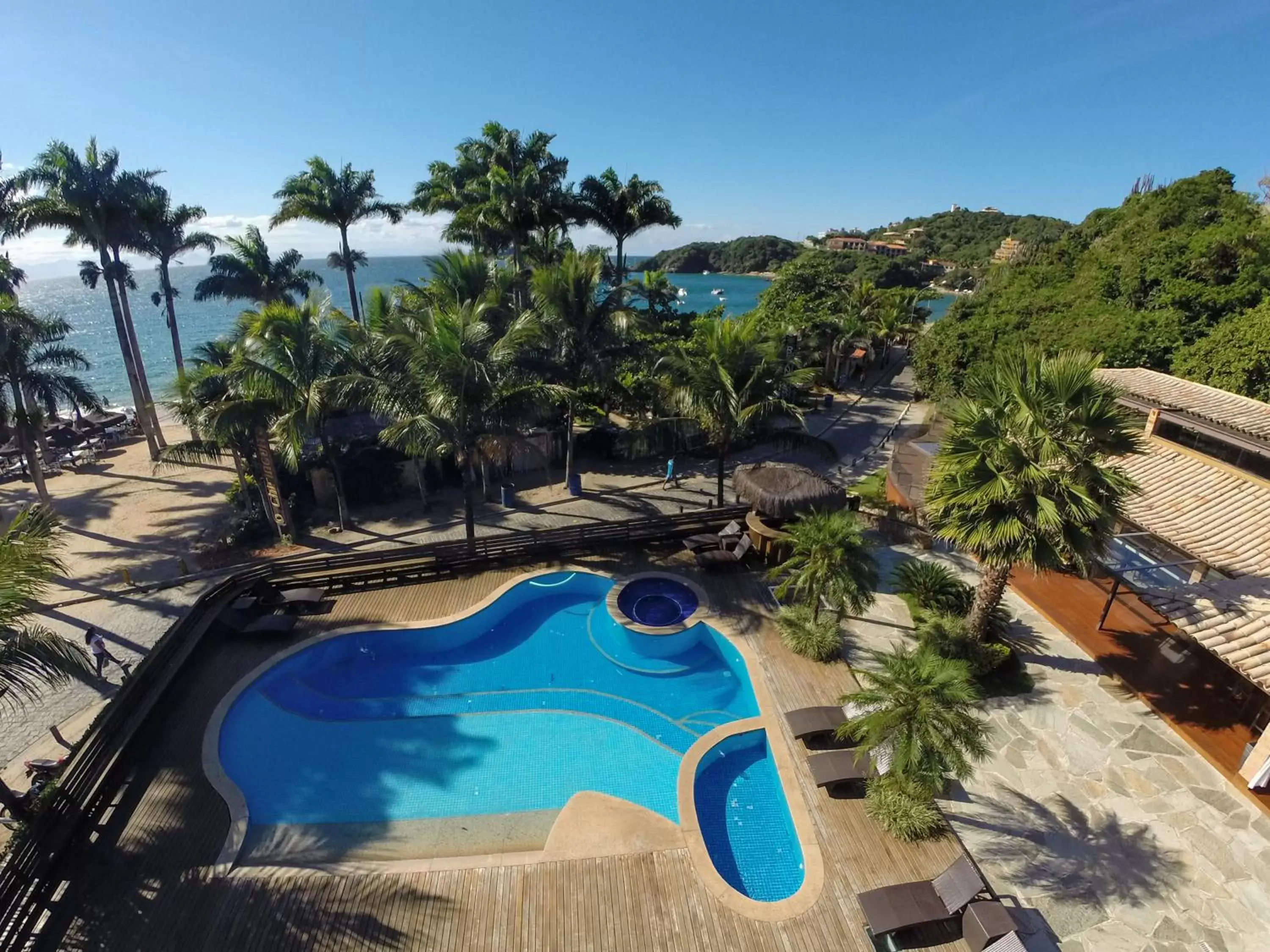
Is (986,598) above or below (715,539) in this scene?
above

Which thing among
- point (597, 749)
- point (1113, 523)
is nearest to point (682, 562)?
point (597, 749)

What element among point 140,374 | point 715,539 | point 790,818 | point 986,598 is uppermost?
point 140,374

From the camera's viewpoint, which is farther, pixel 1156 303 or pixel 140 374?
pixel 140 374

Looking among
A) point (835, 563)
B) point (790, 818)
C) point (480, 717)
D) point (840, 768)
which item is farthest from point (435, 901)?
point (835, 563)

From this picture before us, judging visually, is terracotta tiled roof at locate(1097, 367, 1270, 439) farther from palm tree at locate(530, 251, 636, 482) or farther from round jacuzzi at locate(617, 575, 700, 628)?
palm tree at locate(530, 251, 636, 482)

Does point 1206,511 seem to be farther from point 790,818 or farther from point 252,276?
point 252,276

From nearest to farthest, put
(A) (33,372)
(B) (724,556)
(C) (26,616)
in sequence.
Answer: (C) (26,616), (B) (724,556), (A) (33,372)

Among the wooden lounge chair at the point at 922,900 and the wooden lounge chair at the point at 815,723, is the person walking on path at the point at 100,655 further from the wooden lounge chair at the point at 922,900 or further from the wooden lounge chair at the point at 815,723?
the wooden lounge chair at the point at 922,900
